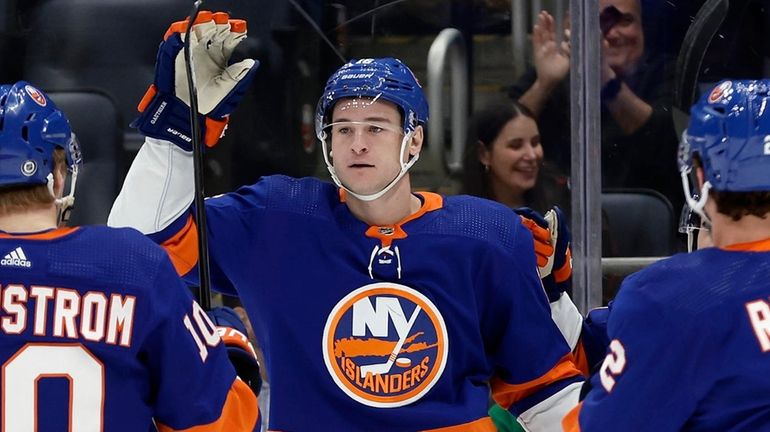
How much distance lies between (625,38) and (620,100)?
15 cm

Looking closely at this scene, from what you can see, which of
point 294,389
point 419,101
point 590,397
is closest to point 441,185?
point 419,101

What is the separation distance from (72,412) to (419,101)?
87cm

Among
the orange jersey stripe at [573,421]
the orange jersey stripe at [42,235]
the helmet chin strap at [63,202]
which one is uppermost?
the helmet chin strap at [63,202]

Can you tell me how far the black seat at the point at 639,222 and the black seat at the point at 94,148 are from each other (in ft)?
3.88

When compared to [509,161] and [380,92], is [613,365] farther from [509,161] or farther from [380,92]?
[509,161]

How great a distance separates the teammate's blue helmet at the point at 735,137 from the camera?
174 cm

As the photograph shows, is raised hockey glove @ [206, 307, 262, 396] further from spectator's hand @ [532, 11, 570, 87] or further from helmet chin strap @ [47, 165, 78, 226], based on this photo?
spectator's hand @ [532, 11, 570, 87]

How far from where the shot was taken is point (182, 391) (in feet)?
6.24

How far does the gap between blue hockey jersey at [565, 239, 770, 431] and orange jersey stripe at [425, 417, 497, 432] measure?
52 cm

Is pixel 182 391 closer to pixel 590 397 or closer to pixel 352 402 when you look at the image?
pixel 352 402

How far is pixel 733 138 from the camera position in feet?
5.79

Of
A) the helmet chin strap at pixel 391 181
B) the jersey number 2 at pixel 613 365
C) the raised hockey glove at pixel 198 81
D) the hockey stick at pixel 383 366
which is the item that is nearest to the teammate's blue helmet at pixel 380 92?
the helmet chin strap at pixel 391 181

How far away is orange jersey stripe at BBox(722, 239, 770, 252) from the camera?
1746mm

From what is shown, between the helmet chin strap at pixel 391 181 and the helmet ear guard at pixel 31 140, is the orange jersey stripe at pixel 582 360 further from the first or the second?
the helmet ear guard at pixel 31 140
